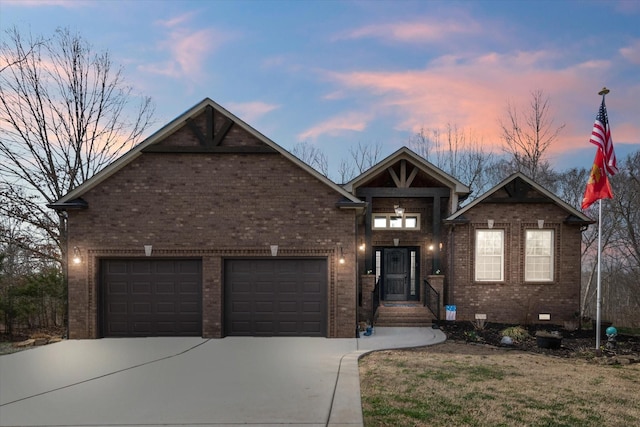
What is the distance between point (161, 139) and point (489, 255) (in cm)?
1174

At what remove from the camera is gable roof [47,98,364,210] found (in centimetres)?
960

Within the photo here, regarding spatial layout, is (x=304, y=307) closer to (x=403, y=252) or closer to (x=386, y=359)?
(x=386, y=359)

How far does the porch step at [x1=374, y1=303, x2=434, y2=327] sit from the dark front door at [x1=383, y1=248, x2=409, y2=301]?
195 centimetres

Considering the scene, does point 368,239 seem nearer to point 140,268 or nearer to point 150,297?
point 150,297

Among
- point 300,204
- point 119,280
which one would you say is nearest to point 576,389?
point 300,204

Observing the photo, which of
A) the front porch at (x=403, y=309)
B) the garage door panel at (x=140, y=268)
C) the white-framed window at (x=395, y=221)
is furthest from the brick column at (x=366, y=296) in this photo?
the garage door panel at (x=140, y=268)

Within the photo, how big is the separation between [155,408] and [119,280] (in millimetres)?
5761

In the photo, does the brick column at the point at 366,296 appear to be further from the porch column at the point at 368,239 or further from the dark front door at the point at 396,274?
the dark front door at the point at 396,274

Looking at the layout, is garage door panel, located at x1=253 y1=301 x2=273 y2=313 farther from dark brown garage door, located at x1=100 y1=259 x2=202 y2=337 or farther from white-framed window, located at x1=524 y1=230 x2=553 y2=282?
white-framed window, located at x1=524 y1=230 x2=553 y2=282

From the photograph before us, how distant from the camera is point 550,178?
24047 millimetres

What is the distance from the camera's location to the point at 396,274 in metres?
14.5

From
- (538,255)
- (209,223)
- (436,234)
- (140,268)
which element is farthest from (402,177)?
(140,268)

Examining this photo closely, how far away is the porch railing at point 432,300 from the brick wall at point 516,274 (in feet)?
2.10

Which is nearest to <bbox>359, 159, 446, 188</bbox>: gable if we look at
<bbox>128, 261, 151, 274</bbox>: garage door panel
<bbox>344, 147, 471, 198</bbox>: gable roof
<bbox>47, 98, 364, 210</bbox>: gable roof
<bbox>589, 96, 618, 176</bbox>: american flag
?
<bbox>344, 147, 471, 198</bbox>: gable roof
